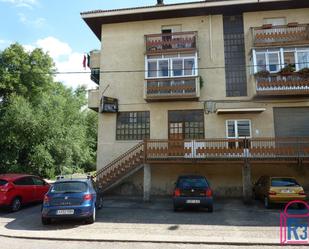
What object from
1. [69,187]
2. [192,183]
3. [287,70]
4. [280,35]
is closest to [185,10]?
[280,35]

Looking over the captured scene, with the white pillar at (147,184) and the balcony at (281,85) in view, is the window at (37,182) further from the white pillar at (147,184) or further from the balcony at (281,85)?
the balcony at (281,85)

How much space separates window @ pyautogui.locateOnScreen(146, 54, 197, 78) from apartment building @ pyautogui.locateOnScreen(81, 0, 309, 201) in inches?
2.5

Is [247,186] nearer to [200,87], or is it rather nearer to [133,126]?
[200,87]

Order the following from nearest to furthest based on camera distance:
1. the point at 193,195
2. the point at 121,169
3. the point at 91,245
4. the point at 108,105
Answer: the point at 91,245, the point at 193,195, the point at 121,169, the point at 108,105

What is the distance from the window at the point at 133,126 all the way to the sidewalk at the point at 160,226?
20.6 ft

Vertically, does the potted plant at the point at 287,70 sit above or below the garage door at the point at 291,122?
above

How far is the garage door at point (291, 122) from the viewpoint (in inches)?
670

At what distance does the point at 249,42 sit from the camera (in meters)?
18.3

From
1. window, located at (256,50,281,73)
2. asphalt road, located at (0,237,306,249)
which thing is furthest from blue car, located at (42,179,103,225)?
window, located at (256,50,281,73)

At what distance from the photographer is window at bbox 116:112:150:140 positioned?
18.4m

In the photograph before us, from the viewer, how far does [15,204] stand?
487 inches

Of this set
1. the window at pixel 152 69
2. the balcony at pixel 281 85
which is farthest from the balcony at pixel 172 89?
the balcony at pixel 281 85

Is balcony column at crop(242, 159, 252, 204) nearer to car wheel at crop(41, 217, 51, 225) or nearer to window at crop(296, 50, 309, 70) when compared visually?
window at crop(296, 50, 309, 70)

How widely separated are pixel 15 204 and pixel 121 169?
19.3 ft
